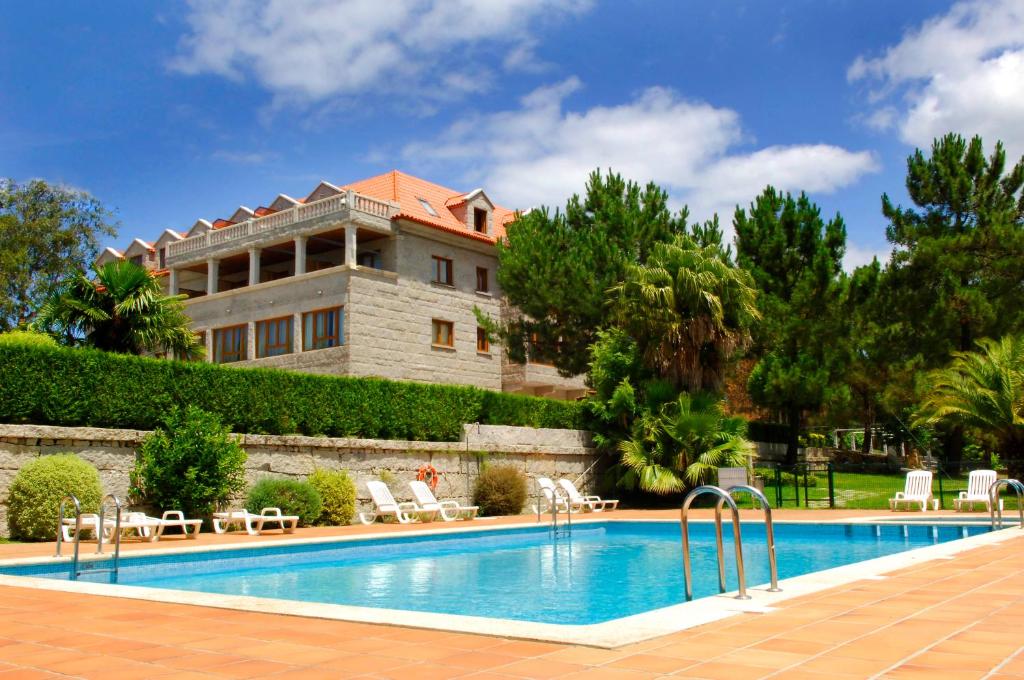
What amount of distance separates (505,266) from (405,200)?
678 cm

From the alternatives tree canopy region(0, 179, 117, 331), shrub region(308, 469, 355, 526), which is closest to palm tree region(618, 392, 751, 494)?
shrub region(308, 469, 355, 526)

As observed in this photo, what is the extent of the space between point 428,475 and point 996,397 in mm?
14182

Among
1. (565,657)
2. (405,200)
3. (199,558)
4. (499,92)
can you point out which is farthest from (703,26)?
(405,200)

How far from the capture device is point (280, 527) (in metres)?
17.6

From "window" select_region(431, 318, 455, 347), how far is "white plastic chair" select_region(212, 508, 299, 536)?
1638cm

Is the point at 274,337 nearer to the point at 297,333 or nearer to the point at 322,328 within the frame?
the point at 297,333

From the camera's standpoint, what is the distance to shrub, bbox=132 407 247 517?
16828mm

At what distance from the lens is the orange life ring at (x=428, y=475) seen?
2172 cm

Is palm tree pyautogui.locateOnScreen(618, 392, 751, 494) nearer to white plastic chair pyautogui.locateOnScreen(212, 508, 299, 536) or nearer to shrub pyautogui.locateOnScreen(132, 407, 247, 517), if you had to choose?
white plastic chair pyautogui.locateOnScreen(212, 508, 299, 536)

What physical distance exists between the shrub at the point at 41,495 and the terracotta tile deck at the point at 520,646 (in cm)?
850

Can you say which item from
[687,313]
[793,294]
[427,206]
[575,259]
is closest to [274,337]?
[427,206]

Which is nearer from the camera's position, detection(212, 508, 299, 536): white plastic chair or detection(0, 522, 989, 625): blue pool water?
detection(0, 522, 989, 625): blue pool water

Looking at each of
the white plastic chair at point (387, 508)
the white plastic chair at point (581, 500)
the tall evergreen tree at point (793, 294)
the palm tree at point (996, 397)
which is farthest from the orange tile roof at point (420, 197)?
the palm tree at point (996, 397)

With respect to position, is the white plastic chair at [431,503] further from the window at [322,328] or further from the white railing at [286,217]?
the white railing at [286,217]
